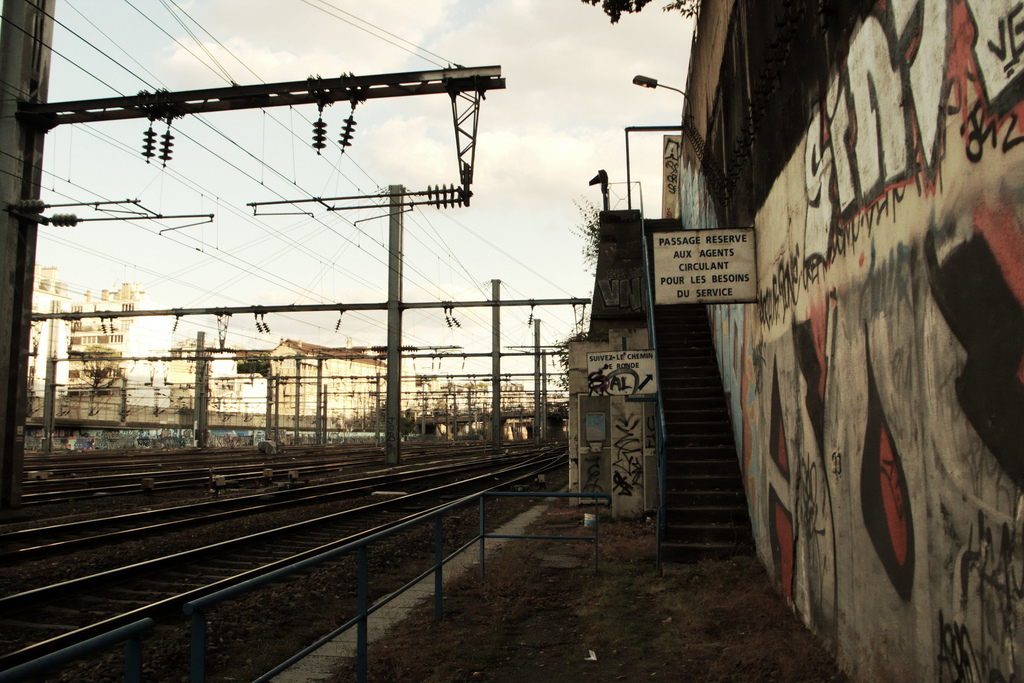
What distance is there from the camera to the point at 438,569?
7914 mm

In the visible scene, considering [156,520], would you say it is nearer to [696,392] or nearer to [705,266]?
[696,392]

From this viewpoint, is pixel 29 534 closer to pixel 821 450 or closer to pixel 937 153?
pixel 821 450

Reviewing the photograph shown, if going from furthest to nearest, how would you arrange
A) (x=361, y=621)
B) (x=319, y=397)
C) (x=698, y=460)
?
1. (x=319, y=397)
2. (x=698, y=460)
3. (x=361, y=621)

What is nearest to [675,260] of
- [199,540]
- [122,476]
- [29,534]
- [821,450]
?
[821,450]

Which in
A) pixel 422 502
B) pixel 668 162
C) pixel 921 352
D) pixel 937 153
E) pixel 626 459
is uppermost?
pixel 668 162

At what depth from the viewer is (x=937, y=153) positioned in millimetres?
3889

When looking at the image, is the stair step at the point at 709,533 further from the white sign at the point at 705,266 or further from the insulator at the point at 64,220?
the insulator at the point at 64,220

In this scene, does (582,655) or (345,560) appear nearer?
(345,560)

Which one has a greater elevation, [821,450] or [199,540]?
[821,450]

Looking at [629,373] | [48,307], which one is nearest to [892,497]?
[629,373]

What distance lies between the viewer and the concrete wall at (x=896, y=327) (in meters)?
3.29

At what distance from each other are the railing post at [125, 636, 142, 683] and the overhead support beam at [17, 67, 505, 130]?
1206 cm

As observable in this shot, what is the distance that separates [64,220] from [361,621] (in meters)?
13.5

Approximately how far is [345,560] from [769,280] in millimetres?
4897
